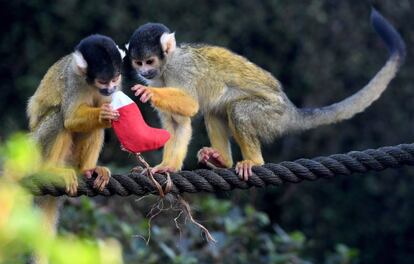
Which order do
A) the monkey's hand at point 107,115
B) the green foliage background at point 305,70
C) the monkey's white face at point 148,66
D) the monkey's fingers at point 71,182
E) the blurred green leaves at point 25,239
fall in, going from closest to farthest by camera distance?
1. the blurred green leaves at point 25,239
2. the monkey's hand at point 107,115
3. the monkey's fingers at point 71,182
4. the monkey's white face at point 148,66
5. the green foliage background at point 305,70

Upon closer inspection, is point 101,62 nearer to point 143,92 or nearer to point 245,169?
point 143,92

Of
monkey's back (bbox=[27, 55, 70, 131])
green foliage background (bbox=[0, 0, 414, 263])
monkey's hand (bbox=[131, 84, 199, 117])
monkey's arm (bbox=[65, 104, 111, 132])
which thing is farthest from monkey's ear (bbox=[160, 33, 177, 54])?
green foliage background (bbox=[0, 0, 414, 263])

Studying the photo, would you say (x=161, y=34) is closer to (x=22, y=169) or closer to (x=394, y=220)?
(x=22, y=169)

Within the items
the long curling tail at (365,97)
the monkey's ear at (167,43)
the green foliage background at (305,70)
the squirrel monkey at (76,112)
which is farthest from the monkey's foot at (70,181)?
the green foliage background at (305,70)

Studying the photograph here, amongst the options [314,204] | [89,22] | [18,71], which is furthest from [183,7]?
[314,204]

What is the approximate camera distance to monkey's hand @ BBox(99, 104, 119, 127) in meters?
3.59

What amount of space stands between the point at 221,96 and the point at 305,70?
5276 millimetres

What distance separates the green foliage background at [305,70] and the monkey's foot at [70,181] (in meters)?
5.55

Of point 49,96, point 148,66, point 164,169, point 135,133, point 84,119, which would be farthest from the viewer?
point 148,66

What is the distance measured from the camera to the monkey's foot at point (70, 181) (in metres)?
3.88

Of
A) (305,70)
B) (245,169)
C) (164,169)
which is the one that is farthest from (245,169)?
(305,70)

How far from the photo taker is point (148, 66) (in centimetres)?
479

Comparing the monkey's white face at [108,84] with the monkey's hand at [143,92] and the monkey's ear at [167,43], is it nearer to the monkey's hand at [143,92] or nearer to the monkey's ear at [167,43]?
the monkey's hand at [143,92]

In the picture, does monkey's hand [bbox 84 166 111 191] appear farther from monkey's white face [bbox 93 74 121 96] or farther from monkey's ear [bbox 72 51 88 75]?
monkey's ear [bbox 72 51 88 75]
